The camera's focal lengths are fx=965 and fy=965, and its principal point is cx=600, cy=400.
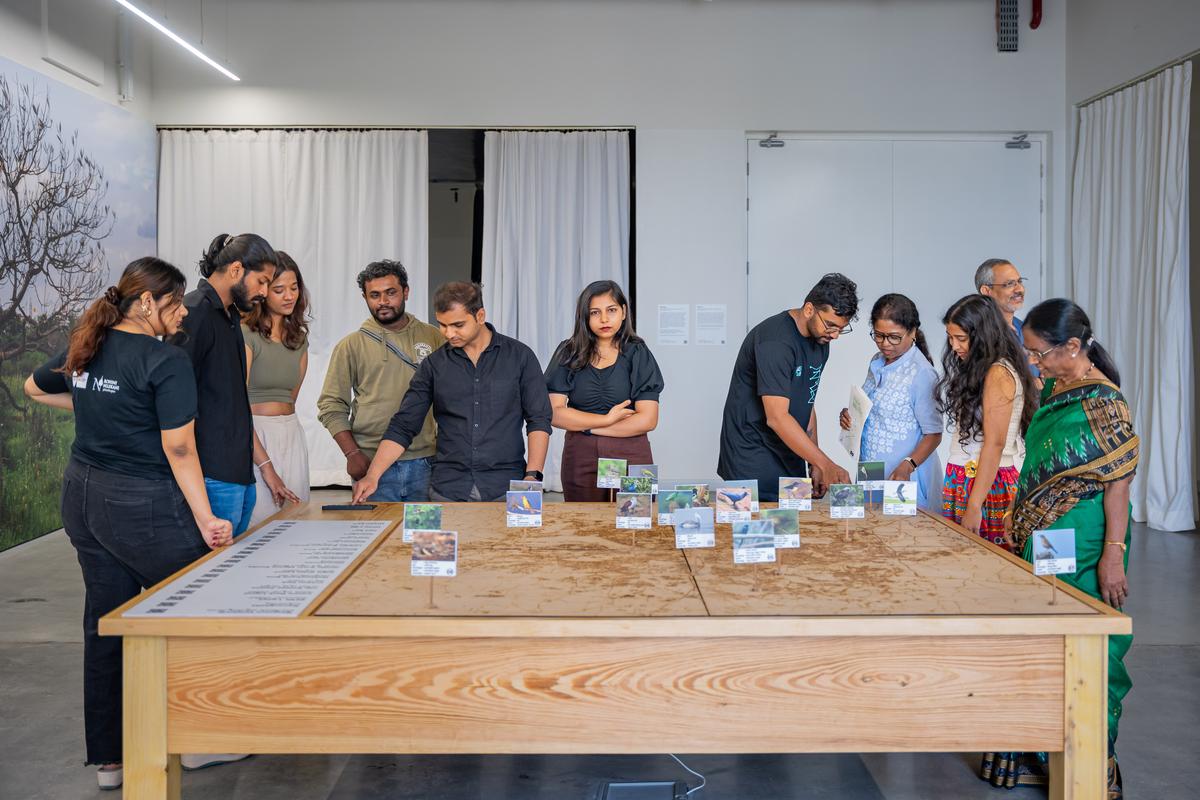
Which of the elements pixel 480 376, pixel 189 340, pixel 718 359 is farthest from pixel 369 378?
pixel 718 359

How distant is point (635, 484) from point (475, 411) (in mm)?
793

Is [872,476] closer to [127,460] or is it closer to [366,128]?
[127,460]

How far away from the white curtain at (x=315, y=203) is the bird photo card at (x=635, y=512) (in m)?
Result: 5.07

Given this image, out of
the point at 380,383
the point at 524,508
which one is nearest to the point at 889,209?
the point at 380,383

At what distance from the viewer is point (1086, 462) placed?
2533 millimetres

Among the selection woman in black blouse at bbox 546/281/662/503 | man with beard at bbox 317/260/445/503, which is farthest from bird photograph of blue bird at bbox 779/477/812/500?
man with beard at bbox 317/260/445/503

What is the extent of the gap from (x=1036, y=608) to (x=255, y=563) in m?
1.76

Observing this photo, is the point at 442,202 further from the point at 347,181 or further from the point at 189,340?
the point at 189,340

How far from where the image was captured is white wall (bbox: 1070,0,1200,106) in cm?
595

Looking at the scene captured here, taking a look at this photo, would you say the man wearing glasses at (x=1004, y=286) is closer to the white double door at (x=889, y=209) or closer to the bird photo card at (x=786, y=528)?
the bird photo card at (x=786, y=528)

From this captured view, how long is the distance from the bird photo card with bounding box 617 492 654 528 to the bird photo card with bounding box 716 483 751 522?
198mm

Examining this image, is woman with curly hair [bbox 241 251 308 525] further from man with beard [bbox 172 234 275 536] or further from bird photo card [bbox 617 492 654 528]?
bird photo card [bbox 617 492 654 528]

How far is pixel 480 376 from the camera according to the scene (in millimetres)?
3365

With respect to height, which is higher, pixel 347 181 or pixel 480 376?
pixel 347 181
